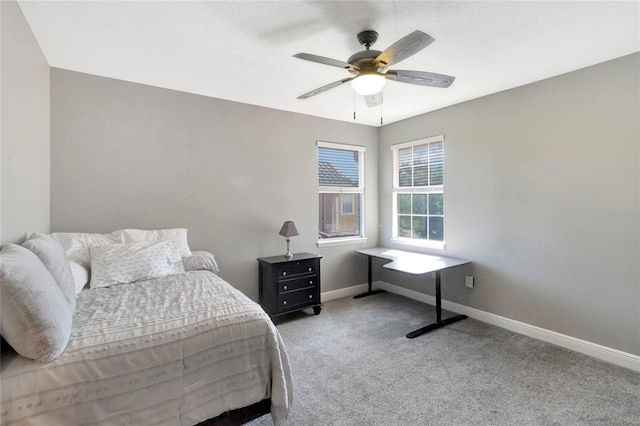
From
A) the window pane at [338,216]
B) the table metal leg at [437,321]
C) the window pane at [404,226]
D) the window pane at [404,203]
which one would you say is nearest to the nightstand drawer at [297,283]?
the window pane at [338,216]

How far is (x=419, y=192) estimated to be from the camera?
4.10 meters

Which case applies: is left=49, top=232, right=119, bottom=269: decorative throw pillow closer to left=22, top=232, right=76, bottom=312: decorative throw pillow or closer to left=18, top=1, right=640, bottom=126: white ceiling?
left=22, top=232, right=76, bottom=312: decorative throw pillow

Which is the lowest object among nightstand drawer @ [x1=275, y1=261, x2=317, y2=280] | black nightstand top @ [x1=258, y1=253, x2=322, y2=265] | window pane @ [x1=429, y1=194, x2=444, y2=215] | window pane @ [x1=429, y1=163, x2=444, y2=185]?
nightstand drawer @ [x1=275, y1=261, x2=317, y2=280]

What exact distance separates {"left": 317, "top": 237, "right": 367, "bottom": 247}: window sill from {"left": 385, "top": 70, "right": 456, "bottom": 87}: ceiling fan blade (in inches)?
97.7

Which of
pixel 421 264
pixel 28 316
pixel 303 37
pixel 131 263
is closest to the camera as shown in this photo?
pixel 28 316

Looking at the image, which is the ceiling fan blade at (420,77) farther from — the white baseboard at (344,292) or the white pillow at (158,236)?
the white baseboard at (344,292)

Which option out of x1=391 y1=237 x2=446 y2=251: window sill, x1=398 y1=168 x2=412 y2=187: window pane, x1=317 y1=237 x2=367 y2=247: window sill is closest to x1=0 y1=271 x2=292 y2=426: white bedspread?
x1=317 y1=237 x2=367 y2=247: window sill

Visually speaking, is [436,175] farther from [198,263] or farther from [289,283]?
[198,263]

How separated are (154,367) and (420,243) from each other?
3.48 meters

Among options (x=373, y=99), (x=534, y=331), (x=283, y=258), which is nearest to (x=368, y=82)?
(x=373, y=99)

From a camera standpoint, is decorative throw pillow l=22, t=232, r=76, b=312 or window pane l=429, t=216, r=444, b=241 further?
window pane l=429, t=216, r=444, b=241

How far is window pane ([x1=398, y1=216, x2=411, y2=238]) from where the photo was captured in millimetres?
4309

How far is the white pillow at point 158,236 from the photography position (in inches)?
106

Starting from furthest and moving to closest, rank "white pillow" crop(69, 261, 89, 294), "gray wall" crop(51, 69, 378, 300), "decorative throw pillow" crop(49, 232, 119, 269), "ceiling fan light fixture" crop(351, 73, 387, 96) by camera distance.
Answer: "gray wall" crop(51, 69, 378, 300) < "decorative throw pillow" crop(49, 232, 119, 269) < "white pillow" crop(69, 261, 89, 294) < "ceiling fan light fixture" crop(351, 73, 387, 96)
